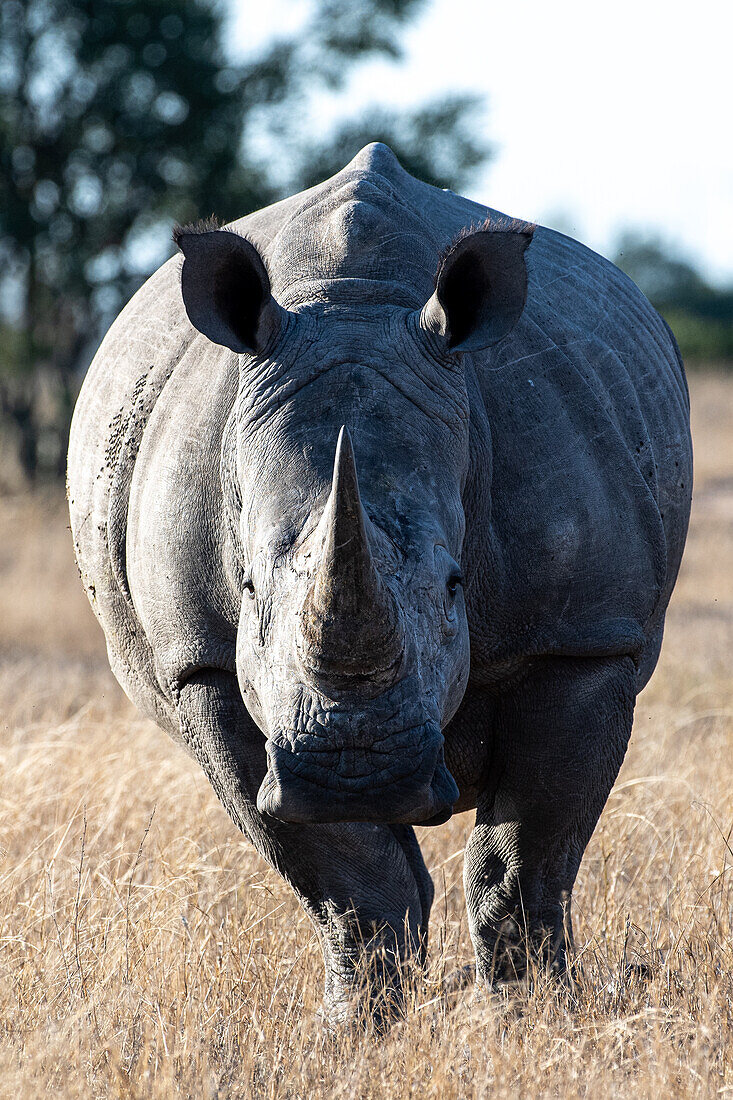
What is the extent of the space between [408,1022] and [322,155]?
12565 mm

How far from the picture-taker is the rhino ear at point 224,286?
307 centimetres

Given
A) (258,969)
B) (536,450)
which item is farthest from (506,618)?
(258,969)

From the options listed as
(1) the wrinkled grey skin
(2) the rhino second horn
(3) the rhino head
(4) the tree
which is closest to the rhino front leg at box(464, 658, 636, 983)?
(1) the wrinkled grey skin

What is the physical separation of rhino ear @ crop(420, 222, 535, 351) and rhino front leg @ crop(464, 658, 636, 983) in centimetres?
87

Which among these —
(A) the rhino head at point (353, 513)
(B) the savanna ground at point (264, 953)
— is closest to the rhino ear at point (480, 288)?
(A) the rhino head at point (353, 513)

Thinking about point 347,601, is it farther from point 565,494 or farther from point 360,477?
point 565,494

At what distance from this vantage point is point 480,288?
316cm

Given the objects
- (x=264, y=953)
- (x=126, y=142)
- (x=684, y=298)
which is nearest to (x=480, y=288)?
(x=264, y=953)

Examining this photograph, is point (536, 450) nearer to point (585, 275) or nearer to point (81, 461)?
point (585, 275)

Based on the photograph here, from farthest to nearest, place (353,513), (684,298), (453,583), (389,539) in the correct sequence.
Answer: (684,298)
(453,583)
(389,539)
(353,513)

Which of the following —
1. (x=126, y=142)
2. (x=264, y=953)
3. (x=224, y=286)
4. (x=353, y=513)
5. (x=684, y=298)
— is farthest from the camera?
(x=684, y=298)

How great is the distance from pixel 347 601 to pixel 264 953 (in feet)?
5.60

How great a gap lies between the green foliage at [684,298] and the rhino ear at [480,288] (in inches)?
492

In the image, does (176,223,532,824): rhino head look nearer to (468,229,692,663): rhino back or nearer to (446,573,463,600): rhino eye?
(446,573,463,600): rhino eye
